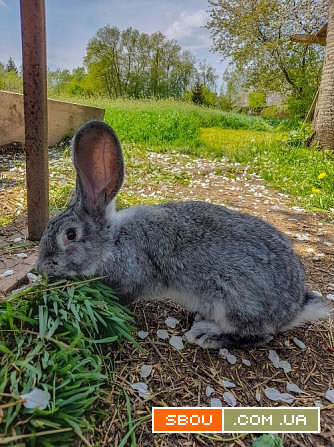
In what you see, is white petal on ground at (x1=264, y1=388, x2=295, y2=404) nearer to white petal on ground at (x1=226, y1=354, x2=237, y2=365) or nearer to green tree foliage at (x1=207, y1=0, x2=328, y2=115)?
white petal on ground at (x1=226, y1=354, x2=237, y2=365)

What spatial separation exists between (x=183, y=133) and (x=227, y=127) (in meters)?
7.33

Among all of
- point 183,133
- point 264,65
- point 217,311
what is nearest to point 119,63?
point 264,65

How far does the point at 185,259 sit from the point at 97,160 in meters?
0.90

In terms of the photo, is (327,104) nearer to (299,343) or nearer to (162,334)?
(299,343)

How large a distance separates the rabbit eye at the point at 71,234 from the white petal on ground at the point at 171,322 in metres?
0.92

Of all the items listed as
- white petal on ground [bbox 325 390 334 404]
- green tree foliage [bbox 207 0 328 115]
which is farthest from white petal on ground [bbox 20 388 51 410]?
green tree foliage [bbox 207 0 328 115]

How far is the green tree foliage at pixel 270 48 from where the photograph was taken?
20.1 m

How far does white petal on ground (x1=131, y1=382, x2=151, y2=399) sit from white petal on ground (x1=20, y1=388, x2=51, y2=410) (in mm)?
643

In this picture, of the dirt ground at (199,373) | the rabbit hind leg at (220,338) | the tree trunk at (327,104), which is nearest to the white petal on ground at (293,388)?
the dirt ground at (199,373)

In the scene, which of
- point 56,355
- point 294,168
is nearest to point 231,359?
point 56,355

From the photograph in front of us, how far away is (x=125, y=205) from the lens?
4895mm

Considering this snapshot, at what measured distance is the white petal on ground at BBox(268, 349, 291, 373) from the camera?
2.49 meters

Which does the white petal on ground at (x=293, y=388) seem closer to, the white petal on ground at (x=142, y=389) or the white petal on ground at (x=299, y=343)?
the white petal on ground at (x=299, y=343)

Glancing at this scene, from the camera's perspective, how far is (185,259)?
2.56 meters
